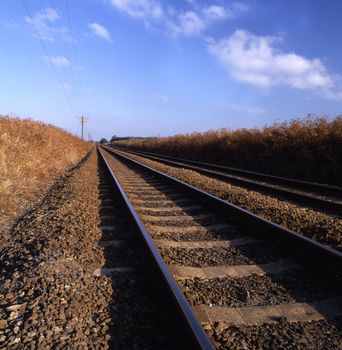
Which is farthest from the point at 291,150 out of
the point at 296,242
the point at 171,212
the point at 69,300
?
the point at 69,300

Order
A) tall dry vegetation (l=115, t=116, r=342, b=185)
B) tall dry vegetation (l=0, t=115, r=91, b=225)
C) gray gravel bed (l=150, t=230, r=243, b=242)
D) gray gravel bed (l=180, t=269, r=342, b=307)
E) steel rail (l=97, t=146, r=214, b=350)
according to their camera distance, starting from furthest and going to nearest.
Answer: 1. tall dry vegetation (l=115, t=116, r=342, b=185)
2. tall dry vegetation (l=0, t=115, r=91, b=225)
3. gray gravel bed (l=150, t=230, r=243, b=242)
4. gray gravel bed (l=180, t=269, r=342, b=307)
5. steel rail (l=97, t=146, r=214, b=350)

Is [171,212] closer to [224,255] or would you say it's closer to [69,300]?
[224,255]

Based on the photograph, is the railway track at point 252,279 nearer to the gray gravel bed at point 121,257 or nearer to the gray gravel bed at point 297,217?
the gray gravel bed at point 121,257

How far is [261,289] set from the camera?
3992 millimetres

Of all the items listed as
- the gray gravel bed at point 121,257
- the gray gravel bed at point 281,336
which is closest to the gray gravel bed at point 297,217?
the gray gravel bed at point 281,336

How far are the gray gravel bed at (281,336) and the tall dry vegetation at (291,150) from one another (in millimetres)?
11061

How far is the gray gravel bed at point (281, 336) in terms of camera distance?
2.93 m

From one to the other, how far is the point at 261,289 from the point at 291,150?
45.0 ft

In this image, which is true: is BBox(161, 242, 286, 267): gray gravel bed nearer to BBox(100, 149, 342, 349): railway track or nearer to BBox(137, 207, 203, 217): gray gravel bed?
BBox(100, 149, 342, 349): railway track

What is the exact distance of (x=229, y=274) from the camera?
4.44m

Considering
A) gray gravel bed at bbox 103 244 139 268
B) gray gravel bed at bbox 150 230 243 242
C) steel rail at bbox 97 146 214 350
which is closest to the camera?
steel rail at bbox 97 146 214 350

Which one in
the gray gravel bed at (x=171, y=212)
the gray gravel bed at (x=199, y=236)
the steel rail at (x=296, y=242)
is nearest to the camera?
the steel rail at (x=296, y=242)

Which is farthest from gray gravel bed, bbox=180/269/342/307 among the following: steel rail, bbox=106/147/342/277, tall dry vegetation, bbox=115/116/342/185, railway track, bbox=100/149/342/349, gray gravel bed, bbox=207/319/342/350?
tall dry vegetation, bbox=115/116/342/185

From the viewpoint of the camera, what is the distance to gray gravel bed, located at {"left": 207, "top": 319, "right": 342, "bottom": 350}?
2934 millimetres
